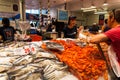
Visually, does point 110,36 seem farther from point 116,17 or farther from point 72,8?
point 72,8

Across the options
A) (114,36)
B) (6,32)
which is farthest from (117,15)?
(6,32)

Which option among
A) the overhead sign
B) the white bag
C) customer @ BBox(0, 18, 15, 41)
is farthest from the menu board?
the white bag

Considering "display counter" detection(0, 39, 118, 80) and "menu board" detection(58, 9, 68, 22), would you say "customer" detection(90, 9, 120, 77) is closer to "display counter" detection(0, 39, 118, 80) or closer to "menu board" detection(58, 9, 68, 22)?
"display counter" detection(0, 39, 118, 80)

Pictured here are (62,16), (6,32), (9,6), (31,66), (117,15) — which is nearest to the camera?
(31,66)

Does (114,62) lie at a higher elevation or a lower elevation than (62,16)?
lower

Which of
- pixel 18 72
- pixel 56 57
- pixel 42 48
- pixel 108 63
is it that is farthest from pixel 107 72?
pixel 18 72

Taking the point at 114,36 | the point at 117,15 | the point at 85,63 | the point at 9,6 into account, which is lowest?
the point at 85,63

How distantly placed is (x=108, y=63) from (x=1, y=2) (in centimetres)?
447

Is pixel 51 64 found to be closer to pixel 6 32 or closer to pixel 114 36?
pixel 114 36

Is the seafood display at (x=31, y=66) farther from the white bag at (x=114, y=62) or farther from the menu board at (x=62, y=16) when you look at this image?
the menu board at (x=62, y=16)

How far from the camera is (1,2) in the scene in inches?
203

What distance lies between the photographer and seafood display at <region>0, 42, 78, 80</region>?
1387 millimetres

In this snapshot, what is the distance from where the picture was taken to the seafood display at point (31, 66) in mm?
1387

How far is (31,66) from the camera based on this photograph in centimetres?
150
